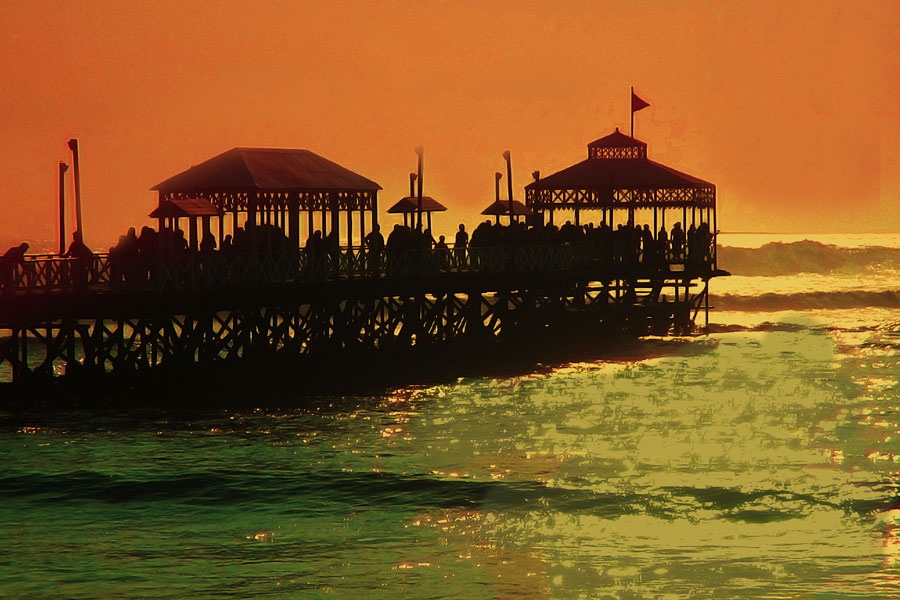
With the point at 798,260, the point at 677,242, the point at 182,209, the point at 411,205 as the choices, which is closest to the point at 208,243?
the point at 182,209

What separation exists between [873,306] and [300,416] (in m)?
62.3

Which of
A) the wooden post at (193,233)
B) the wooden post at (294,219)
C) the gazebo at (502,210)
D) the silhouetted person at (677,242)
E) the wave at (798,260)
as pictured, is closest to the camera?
the wooden post at (193,233)

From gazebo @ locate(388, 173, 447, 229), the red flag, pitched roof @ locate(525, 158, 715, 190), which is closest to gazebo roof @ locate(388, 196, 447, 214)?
gazebo @ locate(388, 173, 447, 229)

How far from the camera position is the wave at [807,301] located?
301 ft

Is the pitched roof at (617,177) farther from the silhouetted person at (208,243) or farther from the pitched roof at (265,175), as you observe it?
the silhouetted person at (208,243)

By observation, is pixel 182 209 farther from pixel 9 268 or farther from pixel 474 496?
pixel 474 496

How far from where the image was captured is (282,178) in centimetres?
4125

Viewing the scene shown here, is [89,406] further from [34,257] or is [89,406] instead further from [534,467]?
[534,467]

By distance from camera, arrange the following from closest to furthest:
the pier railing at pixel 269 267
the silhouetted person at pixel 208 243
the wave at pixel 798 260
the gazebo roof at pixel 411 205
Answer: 1. the pier railing at pixel 269 267
2. the silhouetted person at pixel 208 243
3. the gazebo roof at pixel 411 205
4. the wave at pixel 798 260

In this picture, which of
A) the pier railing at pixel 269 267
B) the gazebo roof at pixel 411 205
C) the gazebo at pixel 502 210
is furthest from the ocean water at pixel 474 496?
the gazebo at pixel 502 210

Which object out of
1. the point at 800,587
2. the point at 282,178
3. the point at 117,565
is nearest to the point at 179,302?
the point at 282,178

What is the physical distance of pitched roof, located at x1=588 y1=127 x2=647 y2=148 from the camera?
59188mm

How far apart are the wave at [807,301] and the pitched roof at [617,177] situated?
3034 centimetres

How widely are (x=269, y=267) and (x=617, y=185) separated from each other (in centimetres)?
2135
